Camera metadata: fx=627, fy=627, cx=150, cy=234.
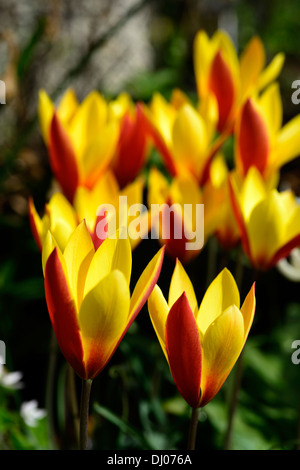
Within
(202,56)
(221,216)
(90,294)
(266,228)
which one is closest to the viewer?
(90,294)

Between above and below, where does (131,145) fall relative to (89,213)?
above

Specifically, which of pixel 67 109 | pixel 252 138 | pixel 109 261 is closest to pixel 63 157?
pixel 67 109

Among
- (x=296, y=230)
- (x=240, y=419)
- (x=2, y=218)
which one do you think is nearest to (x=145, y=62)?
(x=2, y=218)

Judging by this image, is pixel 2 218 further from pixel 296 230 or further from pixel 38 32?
pixel 296 230

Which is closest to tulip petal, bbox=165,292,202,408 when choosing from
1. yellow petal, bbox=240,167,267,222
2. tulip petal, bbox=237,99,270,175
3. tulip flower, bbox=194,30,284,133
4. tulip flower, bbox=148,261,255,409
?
tulip flower, bbox=148,261,255,409

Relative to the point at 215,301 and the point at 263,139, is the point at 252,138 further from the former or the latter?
the point at 215,301
